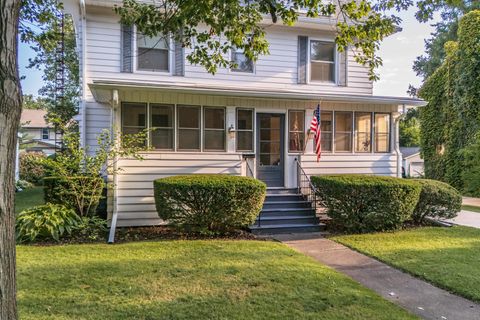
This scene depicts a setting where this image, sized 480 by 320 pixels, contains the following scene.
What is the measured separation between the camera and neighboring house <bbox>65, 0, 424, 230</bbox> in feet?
27.7

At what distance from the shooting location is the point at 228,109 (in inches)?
361

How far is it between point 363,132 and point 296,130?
1.95m

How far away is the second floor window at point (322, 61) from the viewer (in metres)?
11.0

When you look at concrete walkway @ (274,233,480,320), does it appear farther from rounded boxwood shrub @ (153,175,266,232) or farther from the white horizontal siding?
the white horizontal siding

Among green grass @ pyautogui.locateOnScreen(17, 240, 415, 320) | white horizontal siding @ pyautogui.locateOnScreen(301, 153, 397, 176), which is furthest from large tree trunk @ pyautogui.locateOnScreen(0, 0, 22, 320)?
white horizontal siding @ pyautogui.locateOnScreen(301, 153, 397, 176)

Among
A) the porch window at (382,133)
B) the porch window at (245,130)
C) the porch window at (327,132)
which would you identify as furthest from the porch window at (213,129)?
the porch window at (382,133)

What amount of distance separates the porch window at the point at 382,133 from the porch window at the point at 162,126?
5697 mm

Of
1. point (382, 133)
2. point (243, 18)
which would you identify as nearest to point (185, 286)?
point (243, 18)

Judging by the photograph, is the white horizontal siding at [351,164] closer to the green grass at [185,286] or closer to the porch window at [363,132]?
the porch window at [363,132]

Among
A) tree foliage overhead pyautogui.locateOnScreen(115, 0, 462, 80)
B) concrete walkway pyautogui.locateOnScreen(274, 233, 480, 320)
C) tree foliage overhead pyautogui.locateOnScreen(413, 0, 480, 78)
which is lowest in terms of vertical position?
concrete walkway pyautogui.locateOnScreen(274, 233, 480, 320)

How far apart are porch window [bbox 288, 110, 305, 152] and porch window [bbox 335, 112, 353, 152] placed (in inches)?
38.5

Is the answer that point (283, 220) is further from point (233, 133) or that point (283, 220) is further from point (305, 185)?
point (233, 133)

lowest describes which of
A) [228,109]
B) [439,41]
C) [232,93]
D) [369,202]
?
[369,202]

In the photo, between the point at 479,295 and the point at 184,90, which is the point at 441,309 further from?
the point at 184,90
